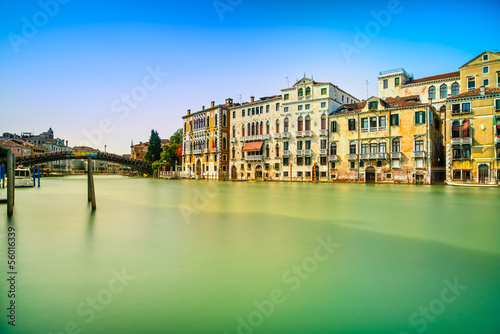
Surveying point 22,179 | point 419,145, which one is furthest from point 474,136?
point 22,179

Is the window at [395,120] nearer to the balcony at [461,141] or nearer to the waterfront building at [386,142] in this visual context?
the waterfront building at [386,142]

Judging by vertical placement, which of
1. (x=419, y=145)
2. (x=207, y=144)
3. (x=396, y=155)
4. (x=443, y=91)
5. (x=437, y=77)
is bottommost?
(x=396, y=155)

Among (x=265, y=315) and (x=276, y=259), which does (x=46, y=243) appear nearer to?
(x=276, y=259)

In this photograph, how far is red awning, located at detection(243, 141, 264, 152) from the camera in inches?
1547

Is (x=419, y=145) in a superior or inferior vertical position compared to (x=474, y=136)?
inferior

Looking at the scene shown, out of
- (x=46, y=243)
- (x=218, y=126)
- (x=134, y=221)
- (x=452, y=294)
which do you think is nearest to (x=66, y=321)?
(x=46, y=243)

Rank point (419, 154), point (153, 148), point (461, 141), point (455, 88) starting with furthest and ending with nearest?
point (153, 148), point (455, 88), point (419, 154), point (461, 141)

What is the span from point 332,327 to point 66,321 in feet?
8.64

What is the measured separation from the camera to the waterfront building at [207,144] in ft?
144

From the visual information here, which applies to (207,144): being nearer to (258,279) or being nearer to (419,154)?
(419,154)

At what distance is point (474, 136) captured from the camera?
2653 centimetres

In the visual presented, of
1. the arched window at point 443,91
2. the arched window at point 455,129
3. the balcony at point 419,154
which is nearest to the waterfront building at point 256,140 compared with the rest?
the balcony at point 419,154

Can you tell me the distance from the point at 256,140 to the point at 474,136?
23.3 m

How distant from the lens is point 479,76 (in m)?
29.2
